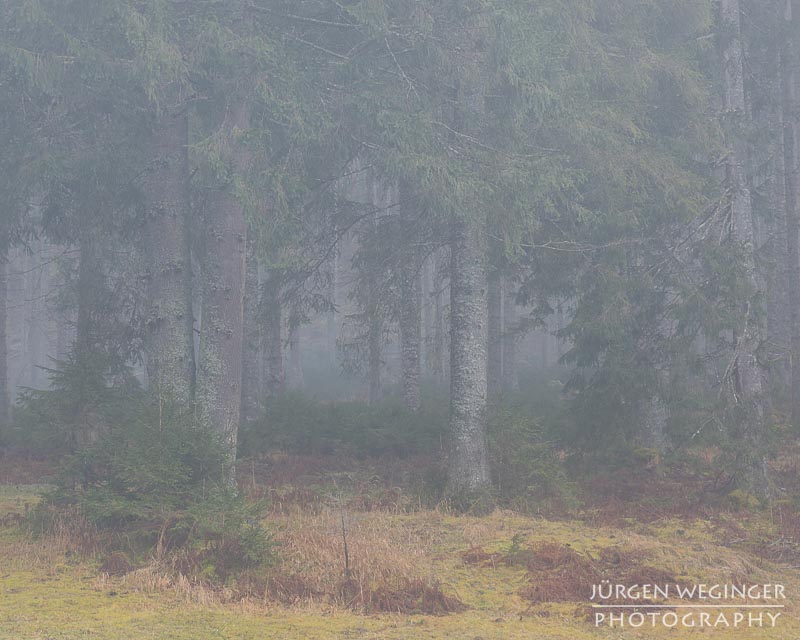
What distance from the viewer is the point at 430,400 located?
2234 centimetres

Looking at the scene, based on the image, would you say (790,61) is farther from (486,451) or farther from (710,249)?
(486,451)

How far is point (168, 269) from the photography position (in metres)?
11.8

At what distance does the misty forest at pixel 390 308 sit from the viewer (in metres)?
8.08

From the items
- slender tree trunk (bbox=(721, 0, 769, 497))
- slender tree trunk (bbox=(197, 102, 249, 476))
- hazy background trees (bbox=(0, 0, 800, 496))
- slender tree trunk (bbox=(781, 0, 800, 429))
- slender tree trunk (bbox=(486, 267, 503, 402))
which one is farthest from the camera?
slender tree trunk (bbox=(486, 267, 503, 402))

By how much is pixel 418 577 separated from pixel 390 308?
7.46m

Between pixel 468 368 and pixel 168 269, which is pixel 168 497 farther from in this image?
pixel 468 368

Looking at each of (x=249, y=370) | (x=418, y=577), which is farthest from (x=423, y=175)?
(x=249, y=370)

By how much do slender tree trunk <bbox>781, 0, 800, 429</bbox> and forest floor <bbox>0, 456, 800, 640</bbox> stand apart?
8.42m

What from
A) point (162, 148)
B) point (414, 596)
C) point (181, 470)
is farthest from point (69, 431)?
point (414, 596)

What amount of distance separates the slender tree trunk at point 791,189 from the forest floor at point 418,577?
27.6 feet

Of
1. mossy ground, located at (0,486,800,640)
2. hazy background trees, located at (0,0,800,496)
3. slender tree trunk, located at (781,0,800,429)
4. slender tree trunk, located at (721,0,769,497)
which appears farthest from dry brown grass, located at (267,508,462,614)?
slender tree trunk, located at (781,0,800,429)

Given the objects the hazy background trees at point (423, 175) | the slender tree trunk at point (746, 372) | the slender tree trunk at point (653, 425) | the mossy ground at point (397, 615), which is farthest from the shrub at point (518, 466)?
the slender tree trunk at point (653, 425)

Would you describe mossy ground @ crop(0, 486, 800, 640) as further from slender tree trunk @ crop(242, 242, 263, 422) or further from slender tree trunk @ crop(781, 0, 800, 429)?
slender tree trunk @ crop(781, 0, 800, 429)

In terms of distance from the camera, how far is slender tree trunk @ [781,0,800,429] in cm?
1908
